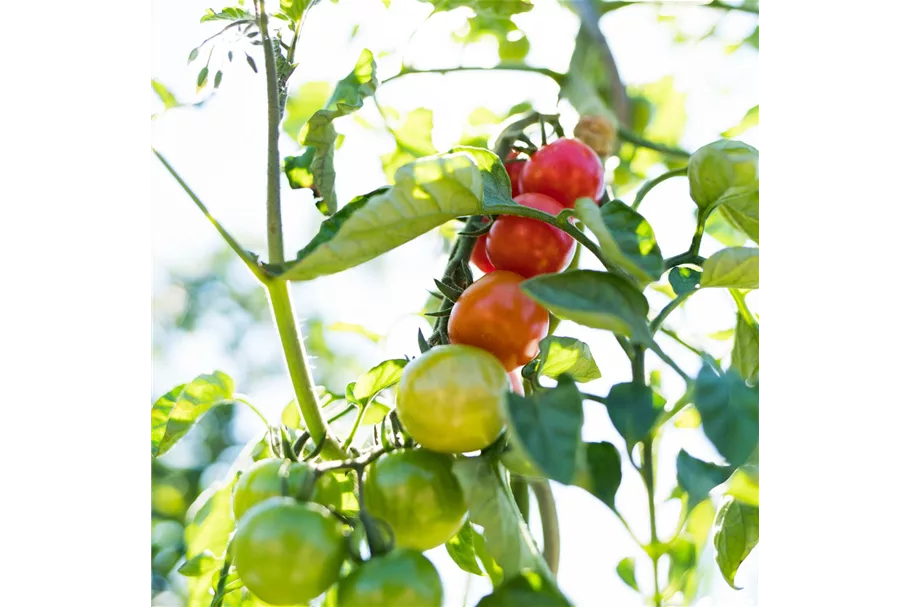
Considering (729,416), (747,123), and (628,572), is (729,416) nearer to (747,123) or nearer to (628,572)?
(628,572)

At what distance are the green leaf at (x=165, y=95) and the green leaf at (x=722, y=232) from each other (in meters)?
0.55

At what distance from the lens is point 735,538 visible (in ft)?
1.79

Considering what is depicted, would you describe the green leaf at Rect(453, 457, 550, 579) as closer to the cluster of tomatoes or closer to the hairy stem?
the cluster of tomatoes

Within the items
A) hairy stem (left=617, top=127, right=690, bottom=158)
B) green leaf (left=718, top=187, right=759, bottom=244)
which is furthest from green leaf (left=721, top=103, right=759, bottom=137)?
green leaf (left=718, top=187, right=759, bottom=244)

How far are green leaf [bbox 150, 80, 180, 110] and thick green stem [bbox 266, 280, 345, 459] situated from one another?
0.26 meters

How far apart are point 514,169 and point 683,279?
23 centimetres

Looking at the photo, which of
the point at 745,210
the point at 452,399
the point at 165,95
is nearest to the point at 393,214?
the point at 452,399

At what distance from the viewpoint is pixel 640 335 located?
14.9 inches

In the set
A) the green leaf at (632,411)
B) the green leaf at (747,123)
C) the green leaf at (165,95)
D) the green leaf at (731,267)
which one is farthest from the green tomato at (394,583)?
the green leaf at (747,123)

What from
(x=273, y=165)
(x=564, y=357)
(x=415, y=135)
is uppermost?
(x=415, y=135)

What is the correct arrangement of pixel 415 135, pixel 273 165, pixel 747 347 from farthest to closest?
pixel 415 135, pixel 747 347, pixel 273 165

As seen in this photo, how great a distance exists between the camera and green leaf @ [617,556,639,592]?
527mm

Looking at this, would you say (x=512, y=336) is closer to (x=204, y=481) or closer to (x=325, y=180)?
(x=325, y=180)
